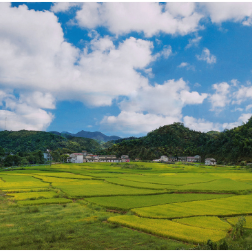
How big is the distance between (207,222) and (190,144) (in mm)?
128470

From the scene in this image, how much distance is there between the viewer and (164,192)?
28.5m

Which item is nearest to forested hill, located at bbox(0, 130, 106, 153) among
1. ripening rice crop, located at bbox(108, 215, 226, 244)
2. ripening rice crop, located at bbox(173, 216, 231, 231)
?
ripening rice crop, located at bbox(108, 215, 226, 244)

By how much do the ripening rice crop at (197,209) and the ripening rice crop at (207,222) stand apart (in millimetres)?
854

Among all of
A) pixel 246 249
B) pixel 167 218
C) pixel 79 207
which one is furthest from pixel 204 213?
pixel 79 207

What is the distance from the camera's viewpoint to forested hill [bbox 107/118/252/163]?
3821 inches

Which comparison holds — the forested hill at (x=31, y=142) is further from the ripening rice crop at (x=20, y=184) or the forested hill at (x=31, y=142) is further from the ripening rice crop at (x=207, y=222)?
the ripening rice crop at (x=207, y=222)

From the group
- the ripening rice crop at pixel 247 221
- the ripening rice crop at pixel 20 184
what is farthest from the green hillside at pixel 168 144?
the ripening rice crop at pixel 247 221

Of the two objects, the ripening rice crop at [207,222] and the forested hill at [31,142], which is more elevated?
the forested hill at [31,142]

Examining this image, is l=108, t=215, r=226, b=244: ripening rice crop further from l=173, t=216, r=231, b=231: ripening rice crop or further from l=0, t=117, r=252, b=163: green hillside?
l=0, t=117, r=252, b=163: green hillside

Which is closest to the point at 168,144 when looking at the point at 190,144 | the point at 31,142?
the point at 190,144

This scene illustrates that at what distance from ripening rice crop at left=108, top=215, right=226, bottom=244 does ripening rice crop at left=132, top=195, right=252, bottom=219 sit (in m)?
1.62

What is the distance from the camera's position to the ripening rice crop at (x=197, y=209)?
17.7 m

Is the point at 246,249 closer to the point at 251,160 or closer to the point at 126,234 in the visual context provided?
the point at 126,234

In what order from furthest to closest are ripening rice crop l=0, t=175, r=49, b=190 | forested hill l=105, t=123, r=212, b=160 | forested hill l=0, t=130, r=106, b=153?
forested hill l=0, t=130, r=106, b=153, forested hill l=105, t=123, r=212, b=160, ripening rice crop l=0, t=175, r=49, b=190
